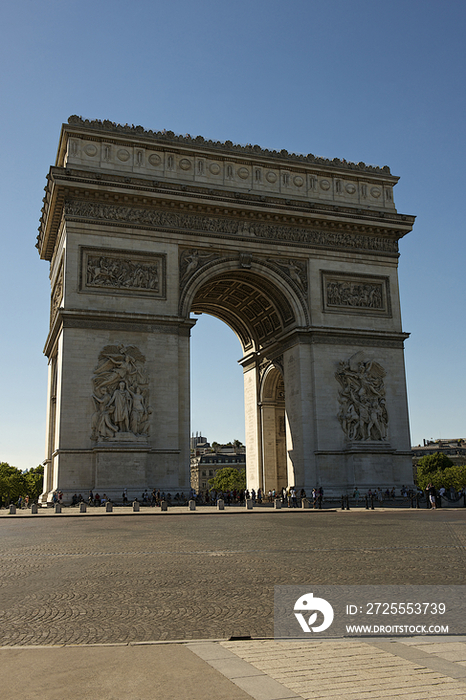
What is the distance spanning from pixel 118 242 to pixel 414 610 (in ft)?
105

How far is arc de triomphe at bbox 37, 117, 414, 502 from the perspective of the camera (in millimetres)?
34281

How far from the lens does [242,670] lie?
429 centimetres

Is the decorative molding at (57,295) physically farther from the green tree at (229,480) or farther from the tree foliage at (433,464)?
the green tree at (229,480)

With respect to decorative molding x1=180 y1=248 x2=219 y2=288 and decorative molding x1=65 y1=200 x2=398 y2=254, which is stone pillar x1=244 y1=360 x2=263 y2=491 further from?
decorative molding x1=180 y1=248 x2=219 y2=288

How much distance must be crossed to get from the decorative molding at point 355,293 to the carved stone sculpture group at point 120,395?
12410mm

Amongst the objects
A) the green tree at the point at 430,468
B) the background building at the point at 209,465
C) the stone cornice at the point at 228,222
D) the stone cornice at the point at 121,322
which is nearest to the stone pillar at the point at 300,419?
the stone cornice at the point at 121,322

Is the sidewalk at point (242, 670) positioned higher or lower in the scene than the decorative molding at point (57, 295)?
lower

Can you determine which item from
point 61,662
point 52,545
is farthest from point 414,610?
point 52,545

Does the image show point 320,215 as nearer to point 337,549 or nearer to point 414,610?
point 337,549

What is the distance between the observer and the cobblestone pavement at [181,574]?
591 centimetres

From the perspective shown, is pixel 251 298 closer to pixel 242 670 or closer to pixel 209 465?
pixel 242 670

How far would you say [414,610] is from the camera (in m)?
6.34

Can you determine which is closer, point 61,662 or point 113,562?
point 61,662

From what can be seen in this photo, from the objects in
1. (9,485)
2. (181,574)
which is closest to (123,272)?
(181,574)
